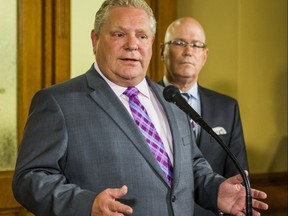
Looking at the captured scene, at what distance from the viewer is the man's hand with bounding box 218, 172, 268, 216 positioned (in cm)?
186

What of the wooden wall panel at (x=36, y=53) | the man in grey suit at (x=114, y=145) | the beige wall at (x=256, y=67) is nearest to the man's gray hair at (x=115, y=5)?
the man in grey suit at (x=114, y=145)

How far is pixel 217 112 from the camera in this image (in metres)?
2.80

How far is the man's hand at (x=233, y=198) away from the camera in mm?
1861

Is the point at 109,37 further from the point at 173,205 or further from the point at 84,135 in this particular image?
the point at 173,205

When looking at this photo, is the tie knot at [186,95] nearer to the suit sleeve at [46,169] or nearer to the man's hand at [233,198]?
the man's hand at [233,198]

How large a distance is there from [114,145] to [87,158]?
0.09 metres

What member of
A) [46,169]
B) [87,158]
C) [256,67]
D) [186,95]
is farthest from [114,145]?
[256,67]

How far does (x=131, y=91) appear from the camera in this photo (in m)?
1.99

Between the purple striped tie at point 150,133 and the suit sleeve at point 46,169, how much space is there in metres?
0.25

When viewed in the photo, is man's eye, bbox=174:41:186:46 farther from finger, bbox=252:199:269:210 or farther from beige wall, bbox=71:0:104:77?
finger, bbox=252:199:269:210

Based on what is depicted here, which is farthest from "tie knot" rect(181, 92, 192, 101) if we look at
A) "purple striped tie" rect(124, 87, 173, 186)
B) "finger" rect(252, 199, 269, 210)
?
"finger" rect(252, 199, 269, 210)

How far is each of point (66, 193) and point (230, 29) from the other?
2.02 m

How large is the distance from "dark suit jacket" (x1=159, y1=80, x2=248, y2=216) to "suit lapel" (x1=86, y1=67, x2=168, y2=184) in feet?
2.69

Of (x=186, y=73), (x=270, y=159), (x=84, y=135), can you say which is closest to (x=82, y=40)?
(x=186, y=73)
